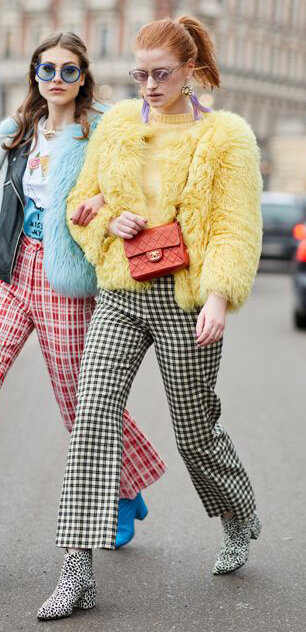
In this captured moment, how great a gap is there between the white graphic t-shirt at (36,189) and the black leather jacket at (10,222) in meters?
0.04

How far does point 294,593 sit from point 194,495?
5.58 ft

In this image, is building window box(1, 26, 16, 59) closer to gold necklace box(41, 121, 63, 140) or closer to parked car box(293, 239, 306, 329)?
parked car box(293, 239, 306, 329)

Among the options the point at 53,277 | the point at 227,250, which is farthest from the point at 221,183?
the point at 53,277

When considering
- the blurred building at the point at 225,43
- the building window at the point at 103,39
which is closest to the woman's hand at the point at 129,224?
the blurred building at the point at 225,43

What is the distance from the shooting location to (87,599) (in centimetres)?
439

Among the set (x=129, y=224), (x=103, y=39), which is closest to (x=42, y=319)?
(x=129, y=224)

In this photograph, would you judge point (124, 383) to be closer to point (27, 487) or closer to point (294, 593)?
point (294, 593)

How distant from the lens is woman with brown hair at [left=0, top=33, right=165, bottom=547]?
4.64 meters

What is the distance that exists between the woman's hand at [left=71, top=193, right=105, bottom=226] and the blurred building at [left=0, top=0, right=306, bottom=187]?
8985 centimetres

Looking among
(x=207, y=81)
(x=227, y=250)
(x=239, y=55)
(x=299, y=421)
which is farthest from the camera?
(x=239, y=55)

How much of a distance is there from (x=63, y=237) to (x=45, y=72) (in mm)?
602

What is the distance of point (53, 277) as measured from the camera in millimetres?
4637

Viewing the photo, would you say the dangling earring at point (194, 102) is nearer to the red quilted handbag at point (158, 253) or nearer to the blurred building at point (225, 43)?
the red quilted handbag at point (158, 253)

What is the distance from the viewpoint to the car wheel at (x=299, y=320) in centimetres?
1513
